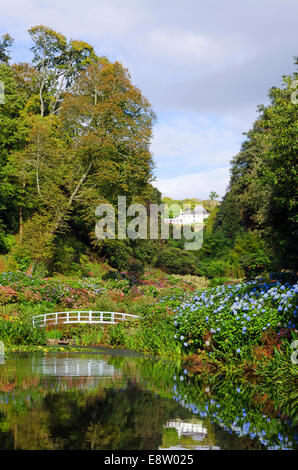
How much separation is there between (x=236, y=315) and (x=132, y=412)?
4.58 metres

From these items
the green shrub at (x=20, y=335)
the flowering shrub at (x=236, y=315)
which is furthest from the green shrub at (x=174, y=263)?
the flowering shrub at (x=236, y=315)

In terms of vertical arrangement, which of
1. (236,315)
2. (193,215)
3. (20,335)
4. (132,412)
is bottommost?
(20,335)

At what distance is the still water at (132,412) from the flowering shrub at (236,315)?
111 cm

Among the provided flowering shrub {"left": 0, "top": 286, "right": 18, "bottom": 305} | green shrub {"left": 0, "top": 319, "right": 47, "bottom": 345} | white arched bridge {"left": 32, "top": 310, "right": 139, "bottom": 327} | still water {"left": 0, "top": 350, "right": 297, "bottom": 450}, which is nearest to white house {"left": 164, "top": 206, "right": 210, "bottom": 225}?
flowering shrub {"left": 0, "top": 286, "right": 18, "bottom": 305}

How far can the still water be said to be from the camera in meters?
5.16

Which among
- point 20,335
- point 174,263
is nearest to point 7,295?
point 20,335

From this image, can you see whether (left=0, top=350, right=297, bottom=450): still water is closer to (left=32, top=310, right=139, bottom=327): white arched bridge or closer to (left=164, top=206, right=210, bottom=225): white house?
(left=32, top=310, right=139, bottom=327): white arched bridge

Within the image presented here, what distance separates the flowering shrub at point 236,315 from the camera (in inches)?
396

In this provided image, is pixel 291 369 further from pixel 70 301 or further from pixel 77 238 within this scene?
pixel 77 238

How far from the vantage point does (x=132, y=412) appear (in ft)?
21.2

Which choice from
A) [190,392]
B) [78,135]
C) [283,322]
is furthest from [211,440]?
[78,135]

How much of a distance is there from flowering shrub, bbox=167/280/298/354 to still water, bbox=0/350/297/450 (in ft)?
3.63

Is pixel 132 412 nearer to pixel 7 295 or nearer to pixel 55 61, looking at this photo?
pixel 7 295
